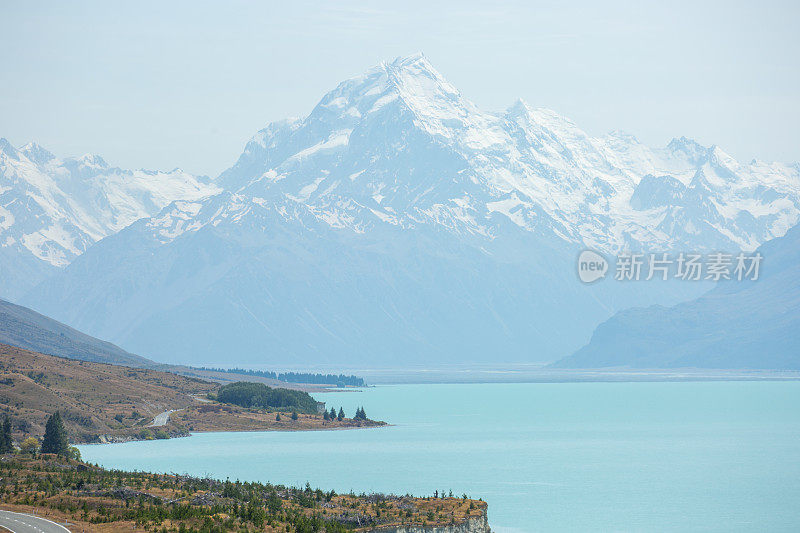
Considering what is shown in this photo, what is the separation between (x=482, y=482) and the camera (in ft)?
436

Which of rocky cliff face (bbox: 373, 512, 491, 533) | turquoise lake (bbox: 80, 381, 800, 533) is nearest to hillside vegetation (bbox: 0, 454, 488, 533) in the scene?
rocky cliff face (bbox: 373, 512, 491, 533)

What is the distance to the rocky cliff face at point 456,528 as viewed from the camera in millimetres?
79812

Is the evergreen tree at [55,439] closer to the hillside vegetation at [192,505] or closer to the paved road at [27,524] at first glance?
the hillside vegetation at [192,505]

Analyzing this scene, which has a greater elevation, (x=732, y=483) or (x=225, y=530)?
(x=732, y=483)

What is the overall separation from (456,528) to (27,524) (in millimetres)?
28032

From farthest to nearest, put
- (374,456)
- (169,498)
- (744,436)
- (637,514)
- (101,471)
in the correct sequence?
(744,436)
(374,456)
(637,514)
(101,471)
(169,498)

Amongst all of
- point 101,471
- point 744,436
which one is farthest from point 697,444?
point 101,471

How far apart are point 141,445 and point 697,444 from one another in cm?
8213

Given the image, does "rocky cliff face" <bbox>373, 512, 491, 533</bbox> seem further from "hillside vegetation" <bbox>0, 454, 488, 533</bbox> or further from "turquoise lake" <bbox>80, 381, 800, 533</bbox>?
"turquoise lake" <bbox>80, 381, 800, 533</bbox>

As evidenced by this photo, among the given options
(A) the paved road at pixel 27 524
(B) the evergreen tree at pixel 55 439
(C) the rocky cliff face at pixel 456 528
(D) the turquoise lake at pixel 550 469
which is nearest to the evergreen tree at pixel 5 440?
(B) the evergreen tree at pixel 55 439

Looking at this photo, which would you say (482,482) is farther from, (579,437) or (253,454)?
(579,437)

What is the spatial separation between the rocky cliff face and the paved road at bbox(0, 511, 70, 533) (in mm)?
20622

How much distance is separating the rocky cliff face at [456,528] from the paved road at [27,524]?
67.7ft

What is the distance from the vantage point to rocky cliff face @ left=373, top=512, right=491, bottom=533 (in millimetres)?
79812
